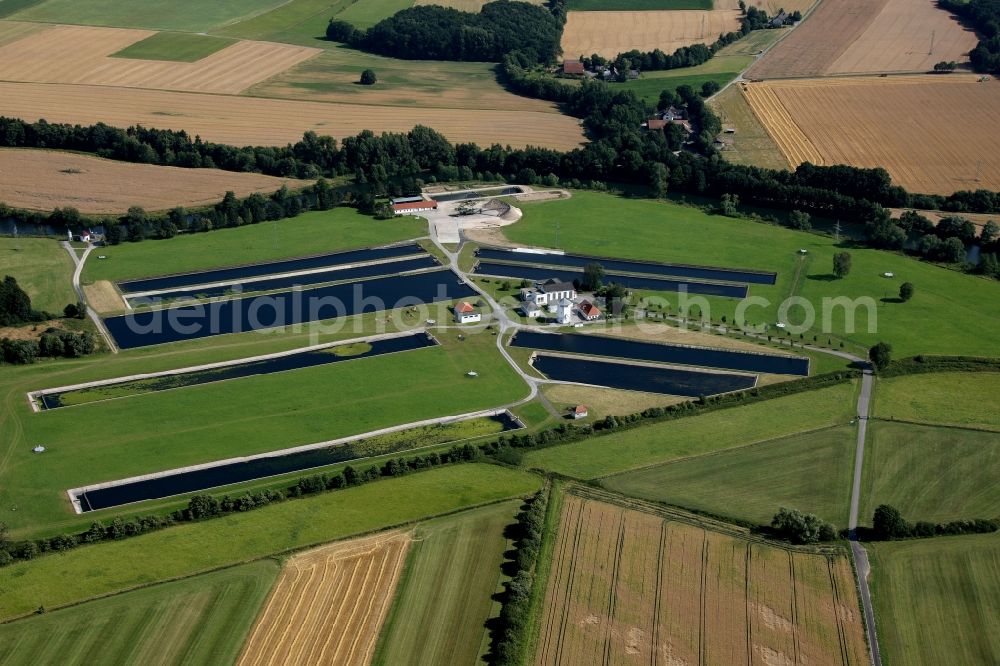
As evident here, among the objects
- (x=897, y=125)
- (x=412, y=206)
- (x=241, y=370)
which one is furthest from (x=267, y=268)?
(x=897, y=125)

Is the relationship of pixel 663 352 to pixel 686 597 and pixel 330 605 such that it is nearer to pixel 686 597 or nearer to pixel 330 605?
pixel 686 597

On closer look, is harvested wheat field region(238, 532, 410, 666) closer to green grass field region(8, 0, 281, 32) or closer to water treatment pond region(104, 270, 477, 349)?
water treatment pond region(104, 270, 477, 349)

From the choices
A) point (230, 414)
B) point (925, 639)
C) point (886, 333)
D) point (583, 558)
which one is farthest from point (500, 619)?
point (886, 333)

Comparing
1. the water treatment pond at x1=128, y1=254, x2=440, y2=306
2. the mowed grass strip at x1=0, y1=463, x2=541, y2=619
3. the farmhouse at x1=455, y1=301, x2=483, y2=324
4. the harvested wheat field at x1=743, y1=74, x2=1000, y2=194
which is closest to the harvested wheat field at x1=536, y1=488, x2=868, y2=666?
the mowed grass strip at x1=0, y1=463, x2=541, y2=619

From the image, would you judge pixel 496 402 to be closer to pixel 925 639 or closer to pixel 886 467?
pixel 886 467

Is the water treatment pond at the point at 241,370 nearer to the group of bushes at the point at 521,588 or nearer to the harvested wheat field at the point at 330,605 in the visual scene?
the harvested wheat field at the point at 330,605

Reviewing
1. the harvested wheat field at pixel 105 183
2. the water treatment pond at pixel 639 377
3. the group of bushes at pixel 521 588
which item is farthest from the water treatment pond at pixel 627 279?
the group of bushes at pixel 521 588
